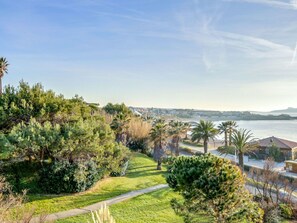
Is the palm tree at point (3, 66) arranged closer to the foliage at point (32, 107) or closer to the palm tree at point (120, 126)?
the foliage at point (32, 107)

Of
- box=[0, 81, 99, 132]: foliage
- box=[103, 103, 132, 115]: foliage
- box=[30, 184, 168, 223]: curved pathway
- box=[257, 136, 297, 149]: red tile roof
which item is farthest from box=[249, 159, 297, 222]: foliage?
box=[103, 103, 132, 115]: foliage

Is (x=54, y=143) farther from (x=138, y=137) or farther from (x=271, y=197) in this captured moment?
(x=138, y=137)

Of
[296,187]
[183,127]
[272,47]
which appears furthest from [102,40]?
[296,187]

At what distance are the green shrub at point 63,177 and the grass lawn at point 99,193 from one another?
1.71 feet

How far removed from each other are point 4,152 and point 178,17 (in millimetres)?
14821

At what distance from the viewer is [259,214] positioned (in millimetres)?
11797

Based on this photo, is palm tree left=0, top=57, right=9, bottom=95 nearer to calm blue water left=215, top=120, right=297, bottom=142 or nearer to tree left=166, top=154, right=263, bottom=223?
tree left=166, top=154, right=263, bottom=223

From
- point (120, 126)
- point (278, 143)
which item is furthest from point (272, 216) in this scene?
point (278, 143)

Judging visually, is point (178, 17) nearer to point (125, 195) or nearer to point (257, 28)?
point (257, 28)

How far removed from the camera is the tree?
10094mm

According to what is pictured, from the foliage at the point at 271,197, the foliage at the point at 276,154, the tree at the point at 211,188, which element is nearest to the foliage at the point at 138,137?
the foliage at the point at 276,154

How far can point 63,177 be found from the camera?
1839cm

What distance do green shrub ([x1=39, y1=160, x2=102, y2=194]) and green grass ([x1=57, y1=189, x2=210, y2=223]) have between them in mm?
3379

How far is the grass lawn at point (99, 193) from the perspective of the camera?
652 inches
